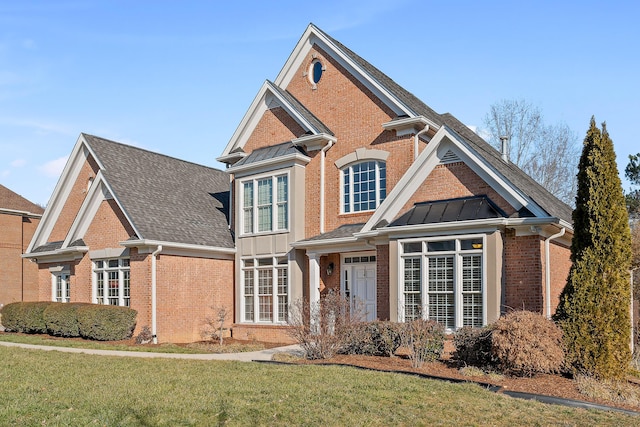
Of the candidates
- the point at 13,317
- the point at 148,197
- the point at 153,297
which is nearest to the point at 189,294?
the point at 153,297

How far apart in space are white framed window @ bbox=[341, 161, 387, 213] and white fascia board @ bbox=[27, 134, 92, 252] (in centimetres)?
1061

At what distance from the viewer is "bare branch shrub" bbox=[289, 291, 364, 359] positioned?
46.0 ft

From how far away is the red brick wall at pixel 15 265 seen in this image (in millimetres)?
35594

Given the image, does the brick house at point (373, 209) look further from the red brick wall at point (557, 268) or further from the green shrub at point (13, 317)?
the green shrub at point (13, 317)

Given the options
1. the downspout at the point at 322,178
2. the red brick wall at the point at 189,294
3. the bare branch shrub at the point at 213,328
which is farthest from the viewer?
the bare branch shrub at the point at 213,328

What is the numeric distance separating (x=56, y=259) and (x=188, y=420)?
19151 mm

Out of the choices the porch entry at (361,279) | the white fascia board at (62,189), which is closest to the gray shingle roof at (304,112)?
the porch entry at (361,279)

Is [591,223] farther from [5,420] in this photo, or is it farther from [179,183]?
[179,183]

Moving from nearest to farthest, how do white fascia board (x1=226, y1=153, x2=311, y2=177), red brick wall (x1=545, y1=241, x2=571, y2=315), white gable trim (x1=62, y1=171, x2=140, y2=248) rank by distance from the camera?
red brick wall (x1=545, y1=241, x2=571, y2=315), white fascia board (x1=226, y1=153, x2=311, y2=177), white gable trim (x1=62, y1=171, x2=140, y2=248)

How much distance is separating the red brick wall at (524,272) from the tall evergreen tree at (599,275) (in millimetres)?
2034

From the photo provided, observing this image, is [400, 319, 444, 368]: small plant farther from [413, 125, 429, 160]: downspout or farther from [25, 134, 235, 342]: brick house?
[25, 134, 235, 342]: brick house

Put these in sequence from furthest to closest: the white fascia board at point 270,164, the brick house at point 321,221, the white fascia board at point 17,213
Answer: the white fascia board at point 17,213
the white fascia board at point 270,164
the brick house at point 321,221

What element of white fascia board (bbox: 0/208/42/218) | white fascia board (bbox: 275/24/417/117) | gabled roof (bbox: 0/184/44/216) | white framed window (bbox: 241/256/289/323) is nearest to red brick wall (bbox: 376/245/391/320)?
white fascia board (bbox: 275/24/417/117)

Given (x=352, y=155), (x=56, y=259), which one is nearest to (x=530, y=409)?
(x=352, y=155)
